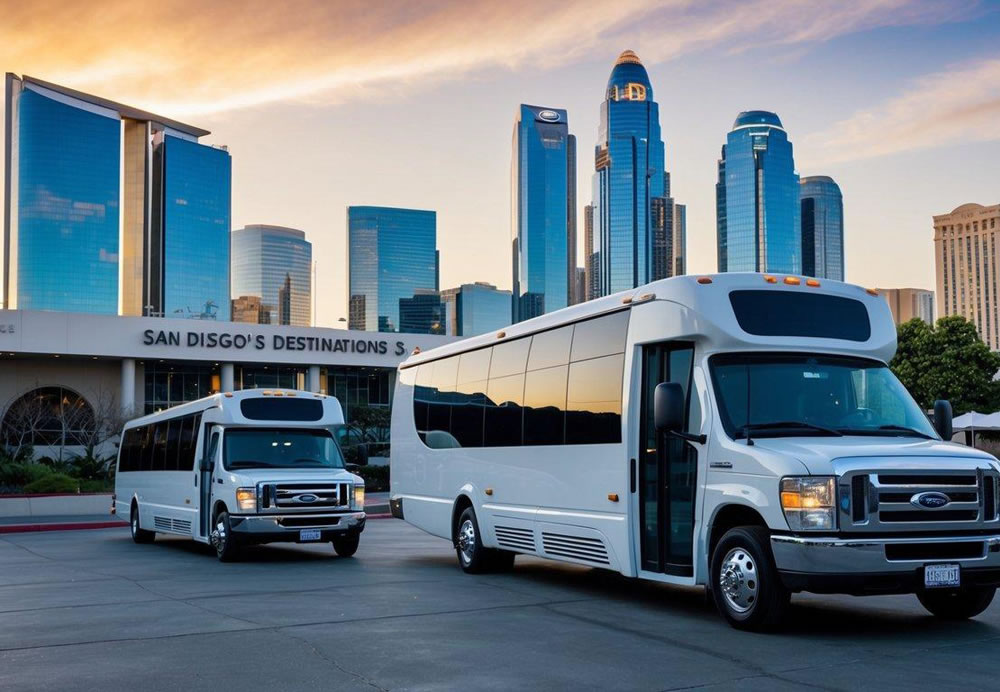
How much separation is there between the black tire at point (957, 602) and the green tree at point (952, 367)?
58476 mm

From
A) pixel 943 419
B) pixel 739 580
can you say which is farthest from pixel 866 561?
pixel 943 419

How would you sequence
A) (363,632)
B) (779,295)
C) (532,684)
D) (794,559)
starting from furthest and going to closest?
1. (779,295)
2. (363,632)
3. (794,559)
4. (532,684)

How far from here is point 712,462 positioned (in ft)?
32.4

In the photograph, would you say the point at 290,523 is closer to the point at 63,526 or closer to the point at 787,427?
the point at 787,427

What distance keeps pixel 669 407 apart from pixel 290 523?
8.93 m

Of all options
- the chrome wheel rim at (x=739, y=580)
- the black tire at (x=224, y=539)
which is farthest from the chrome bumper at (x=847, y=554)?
the black tire at (x=224, y=539)

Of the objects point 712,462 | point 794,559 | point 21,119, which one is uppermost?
point 21,119

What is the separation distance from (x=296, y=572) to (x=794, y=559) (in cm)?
859

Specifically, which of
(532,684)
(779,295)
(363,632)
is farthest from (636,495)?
(532,684)

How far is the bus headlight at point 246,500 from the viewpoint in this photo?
16859mm

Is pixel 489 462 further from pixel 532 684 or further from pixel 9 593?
pixel 532 684

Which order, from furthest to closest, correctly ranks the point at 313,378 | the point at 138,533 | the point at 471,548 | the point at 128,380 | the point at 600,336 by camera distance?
the point at 313,378 → the point at 128,380 → the point at 138,533 → the point at 471,548 → the point at 600,336

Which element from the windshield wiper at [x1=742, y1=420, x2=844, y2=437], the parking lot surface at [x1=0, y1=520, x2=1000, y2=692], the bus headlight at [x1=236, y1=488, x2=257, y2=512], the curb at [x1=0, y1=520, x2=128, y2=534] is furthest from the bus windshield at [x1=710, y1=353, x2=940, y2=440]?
the curb at [x1=0, y1=520, x2=128, y2=534]

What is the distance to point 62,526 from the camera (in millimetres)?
27859
